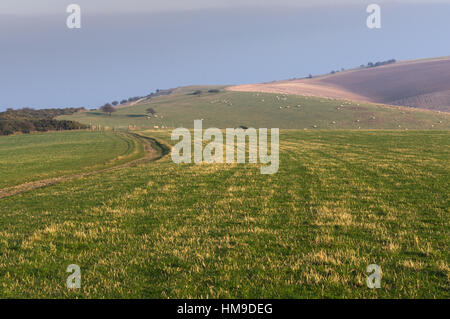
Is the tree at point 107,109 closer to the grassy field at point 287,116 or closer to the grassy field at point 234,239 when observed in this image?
the grassy field at point 287,116

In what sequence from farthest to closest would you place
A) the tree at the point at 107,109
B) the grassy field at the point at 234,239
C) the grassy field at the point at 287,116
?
the tree at the point at 107,109 < the grassy field at the point at 287,116 < the grassy field at the point at 234,239

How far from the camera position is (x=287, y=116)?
122188 mm

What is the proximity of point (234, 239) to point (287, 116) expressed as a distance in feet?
380

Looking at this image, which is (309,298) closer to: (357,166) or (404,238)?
(404,238)

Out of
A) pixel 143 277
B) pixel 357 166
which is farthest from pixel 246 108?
pixel 143 277

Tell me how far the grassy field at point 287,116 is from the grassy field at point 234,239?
93.4 meters

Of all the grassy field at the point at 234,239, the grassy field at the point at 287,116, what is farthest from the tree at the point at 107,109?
the grassy field at the point at 234,239

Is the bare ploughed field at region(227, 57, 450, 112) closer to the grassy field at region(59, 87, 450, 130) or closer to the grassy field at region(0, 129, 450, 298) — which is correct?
the grassy field at region(59, 87, 450, 130)

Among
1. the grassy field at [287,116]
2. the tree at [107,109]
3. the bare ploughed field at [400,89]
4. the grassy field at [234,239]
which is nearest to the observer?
the grassy field at [234,239]

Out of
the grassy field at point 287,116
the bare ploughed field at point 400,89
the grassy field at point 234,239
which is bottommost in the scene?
the grassy field at point 234,239

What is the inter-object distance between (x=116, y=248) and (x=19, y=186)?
1936cm

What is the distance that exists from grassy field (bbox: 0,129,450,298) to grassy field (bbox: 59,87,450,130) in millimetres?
93380

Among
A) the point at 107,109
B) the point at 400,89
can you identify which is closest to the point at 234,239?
the point at 107,109

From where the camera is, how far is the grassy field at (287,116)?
106m
